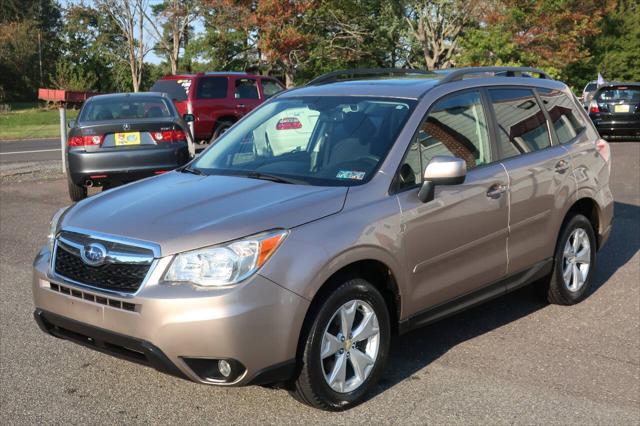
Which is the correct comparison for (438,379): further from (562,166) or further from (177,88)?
(177,88)

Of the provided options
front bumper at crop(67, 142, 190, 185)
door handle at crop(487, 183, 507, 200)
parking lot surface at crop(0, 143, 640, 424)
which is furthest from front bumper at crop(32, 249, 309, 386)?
front bumper at crop(67, 142, 190, 185)

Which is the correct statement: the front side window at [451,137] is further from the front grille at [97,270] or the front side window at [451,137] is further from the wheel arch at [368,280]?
Answer: the front grille at [97,270]

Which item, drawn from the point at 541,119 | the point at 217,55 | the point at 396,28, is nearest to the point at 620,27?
the point at 396,28

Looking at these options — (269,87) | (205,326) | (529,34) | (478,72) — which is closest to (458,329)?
(478,72)

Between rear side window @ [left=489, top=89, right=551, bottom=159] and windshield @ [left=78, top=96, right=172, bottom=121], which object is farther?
windshield @ [left=78, top=96, right=172, bottom=121]

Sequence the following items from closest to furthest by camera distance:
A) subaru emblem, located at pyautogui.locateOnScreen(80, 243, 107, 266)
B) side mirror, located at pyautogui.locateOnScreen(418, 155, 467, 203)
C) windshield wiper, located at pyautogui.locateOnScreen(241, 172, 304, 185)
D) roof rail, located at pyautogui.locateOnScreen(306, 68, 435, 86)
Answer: subaru emblem, located at pyautogui.locateOnScreen(80, 243, 107, 266) → side mirror, located at pyautogui.locateOnScreen(418, 155, 467, 203) → windshield wiper, located at pyautogui.locateOnScreen(241, 172, 304, 185) → roof rail, located at pyautogui.locateOnScreen(306, 68, 435, 86)

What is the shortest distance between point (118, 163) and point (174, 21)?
31.3m

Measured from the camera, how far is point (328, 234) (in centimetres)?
387

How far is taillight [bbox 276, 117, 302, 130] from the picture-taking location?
5.20 m

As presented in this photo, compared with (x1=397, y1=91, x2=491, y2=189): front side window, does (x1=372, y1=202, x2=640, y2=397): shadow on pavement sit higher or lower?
lower

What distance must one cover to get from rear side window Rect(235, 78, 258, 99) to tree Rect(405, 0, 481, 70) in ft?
62.9

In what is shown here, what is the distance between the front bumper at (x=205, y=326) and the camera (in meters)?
3.54

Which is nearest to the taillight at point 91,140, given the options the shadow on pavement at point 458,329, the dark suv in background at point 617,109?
the shadow on pavement at point 458,329

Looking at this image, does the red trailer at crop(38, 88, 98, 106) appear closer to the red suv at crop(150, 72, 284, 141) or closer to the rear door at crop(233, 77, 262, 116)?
the red suv at crop(150, 72, 284, 141)
